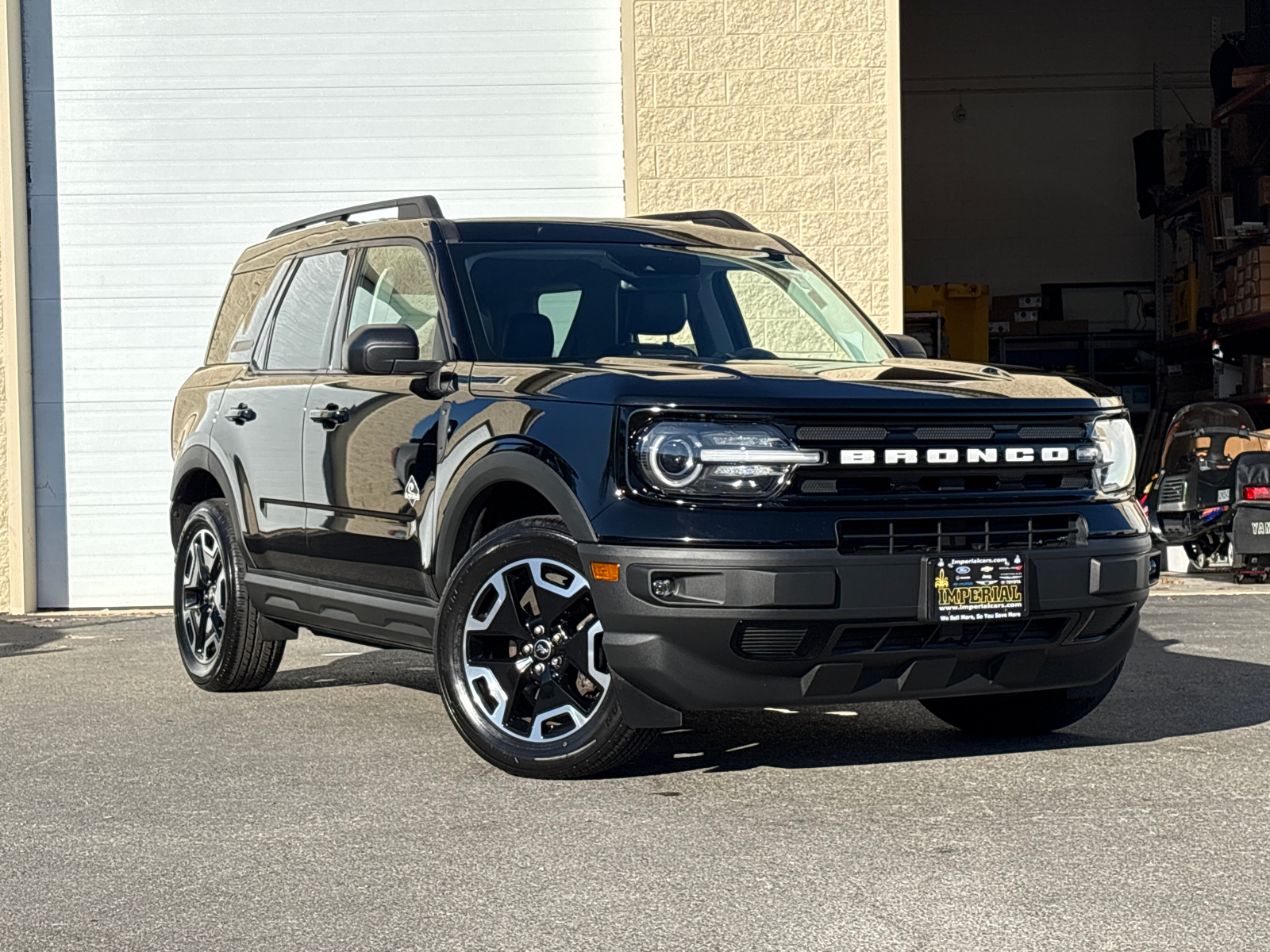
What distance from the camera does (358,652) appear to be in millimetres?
9391

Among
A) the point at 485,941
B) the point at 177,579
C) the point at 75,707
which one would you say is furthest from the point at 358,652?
the point at 485,941

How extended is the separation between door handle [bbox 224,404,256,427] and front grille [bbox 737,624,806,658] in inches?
119

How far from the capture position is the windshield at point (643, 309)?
623cm

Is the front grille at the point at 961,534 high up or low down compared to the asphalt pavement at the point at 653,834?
up

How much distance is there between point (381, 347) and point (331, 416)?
72cm

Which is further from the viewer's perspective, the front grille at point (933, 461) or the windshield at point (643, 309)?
the windshield at point (643, 309)

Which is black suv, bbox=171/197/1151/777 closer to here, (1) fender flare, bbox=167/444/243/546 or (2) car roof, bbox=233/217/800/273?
(2) car roof, bbox=233/217/800/273

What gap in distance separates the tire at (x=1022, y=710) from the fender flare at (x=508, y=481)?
62.6 inches

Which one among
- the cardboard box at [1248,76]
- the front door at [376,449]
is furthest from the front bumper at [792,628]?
the cardboard box at [1248,76]

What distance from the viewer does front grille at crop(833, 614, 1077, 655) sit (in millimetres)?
5109

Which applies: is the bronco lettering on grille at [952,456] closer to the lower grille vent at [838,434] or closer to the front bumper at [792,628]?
the lower grille vent at [838,434]

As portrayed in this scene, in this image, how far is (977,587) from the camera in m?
5.17

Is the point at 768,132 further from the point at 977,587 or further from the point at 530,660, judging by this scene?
the point at 977,587

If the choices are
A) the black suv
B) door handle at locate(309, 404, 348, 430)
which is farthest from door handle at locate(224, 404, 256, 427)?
door handle at locate(309, 404, 348, 430)
